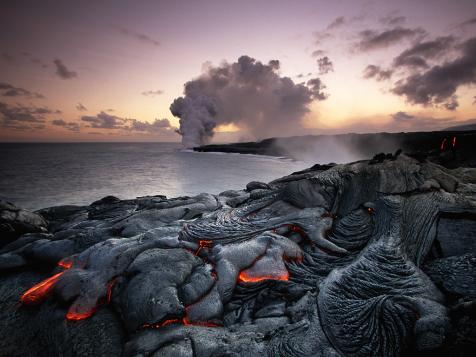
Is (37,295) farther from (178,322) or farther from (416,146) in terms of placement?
(416,146)

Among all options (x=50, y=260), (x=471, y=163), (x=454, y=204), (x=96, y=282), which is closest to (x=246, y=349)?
(x=96, y=282)

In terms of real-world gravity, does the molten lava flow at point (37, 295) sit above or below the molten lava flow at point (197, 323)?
below

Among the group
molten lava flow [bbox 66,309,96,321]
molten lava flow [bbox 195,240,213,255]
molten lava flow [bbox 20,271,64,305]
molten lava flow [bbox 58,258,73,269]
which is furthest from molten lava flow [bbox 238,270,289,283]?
molten lava flow [bbox 58,258,73,269]

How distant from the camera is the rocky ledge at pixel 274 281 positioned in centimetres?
387

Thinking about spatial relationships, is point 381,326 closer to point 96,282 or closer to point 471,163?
point 96,282

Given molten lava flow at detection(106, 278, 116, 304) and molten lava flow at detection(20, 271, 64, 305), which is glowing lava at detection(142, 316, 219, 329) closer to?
molten lava flow at detection(106, 278, 116, 304)

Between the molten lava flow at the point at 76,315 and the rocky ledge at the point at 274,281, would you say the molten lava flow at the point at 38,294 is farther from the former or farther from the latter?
the molten lava flow at the point at 76,315

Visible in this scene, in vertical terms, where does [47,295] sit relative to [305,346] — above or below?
below

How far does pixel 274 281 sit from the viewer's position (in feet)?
18.1

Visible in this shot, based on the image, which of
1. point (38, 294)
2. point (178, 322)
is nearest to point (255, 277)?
point (178, 322)

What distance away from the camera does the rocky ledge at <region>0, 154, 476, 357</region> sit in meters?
3.87

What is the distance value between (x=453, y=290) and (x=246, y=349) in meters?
3.96

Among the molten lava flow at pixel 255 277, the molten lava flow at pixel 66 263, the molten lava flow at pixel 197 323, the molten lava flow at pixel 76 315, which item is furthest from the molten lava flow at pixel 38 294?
the molten lava flow at pixel 255 277

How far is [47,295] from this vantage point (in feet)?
17.4
